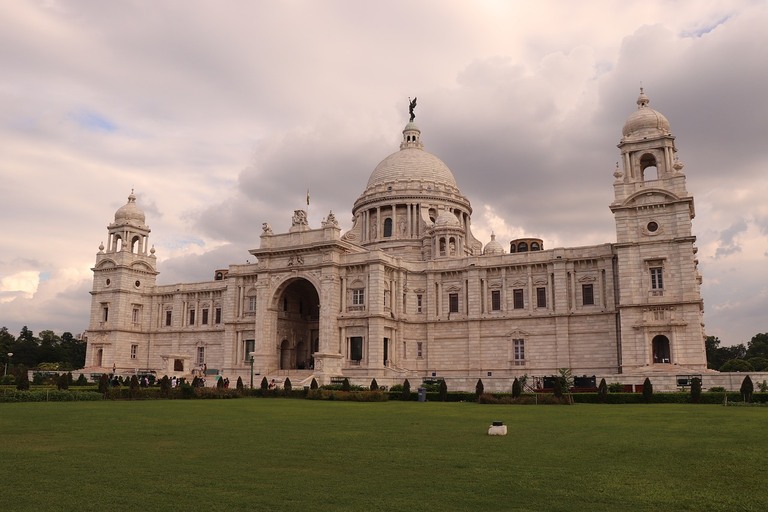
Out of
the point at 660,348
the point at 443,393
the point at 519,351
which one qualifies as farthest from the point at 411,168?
the point at 443,393

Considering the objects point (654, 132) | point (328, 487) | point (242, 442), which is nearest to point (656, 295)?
point (654, 132)

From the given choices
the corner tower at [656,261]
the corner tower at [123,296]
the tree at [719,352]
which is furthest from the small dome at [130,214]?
the tree at [719,352]

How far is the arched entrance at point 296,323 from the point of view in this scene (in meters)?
69.2

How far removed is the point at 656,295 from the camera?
53.0 metres

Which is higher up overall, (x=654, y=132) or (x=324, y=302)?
(x=654, y=132)

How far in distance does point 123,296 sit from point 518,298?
4785cm

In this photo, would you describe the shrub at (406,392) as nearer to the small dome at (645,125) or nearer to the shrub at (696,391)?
the shrub at (696,391)

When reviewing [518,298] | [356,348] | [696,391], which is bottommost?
[696,391]

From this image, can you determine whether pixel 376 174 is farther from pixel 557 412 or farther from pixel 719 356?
pixel 719 356

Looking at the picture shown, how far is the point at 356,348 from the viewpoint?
208 ft

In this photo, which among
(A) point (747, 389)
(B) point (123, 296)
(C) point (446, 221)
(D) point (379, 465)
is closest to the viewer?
(D) point (379, 465)

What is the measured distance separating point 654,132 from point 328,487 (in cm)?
5152

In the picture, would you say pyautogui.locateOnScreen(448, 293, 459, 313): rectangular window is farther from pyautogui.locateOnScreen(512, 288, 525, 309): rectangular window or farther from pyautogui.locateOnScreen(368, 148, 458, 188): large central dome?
pyautogui.locateOnScreen(368, 148, 458, 188): large central dome

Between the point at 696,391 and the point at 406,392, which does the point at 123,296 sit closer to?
the point at 406,392
